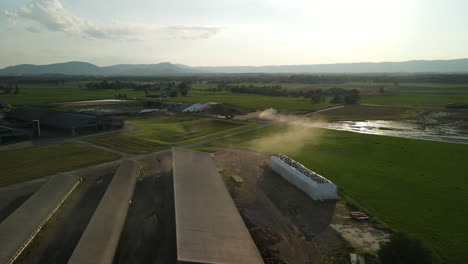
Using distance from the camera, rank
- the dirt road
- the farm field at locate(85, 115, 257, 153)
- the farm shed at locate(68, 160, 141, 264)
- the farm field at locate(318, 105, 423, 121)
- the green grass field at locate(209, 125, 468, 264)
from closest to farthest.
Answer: the farm shed at locate(68, 160, 141, 264) → the dirt road → the green grass field at locate(209, 125, 468, 264) → the farm field at locate(85, 115, 257, 153) → the farm field at locate(318, 105, 423, 121)

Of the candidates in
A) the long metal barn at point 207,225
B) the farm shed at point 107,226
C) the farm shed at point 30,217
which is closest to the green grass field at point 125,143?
the farm shed at point 107,226

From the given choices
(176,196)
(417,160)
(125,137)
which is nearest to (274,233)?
(176,196)

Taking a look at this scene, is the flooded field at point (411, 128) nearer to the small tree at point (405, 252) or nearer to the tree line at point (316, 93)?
the tree line at point (316, 93)

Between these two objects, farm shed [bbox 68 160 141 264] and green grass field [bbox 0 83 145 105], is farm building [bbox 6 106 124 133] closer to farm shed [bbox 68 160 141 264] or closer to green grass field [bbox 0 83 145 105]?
farm shed [bbox 68 160 141 264]

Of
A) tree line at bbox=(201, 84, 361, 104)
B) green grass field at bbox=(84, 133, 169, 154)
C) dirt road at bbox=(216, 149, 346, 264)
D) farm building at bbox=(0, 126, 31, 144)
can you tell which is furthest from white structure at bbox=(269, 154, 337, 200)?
tree line at bbox=(201, 84, 361, 104)

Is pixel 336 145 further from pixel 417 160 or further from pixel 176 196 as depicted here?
pixel 176 196
